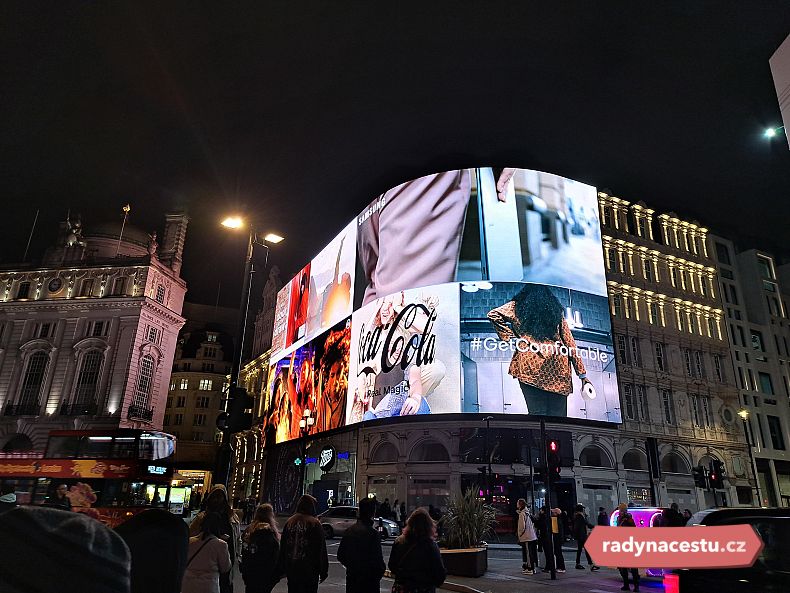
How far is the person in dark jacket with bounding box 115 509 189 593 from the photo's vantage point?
134 inches

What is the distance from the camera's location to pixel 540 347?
3431 cm

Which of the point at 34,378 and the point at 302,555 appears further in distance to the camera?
the point at 34,378

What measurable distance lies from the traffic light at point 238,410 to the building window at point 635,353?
38.3 metres

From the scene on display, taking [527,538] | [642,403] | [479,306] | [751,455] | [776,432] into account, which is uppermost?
[479,306]

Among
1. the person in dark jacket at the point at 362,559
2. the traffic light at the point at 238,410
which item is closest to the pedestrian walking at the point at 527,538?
the traffic light at the point at 238,410

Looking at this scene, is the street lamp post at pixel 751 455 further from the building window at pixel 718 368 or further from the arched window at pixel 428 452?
the arched window at pixel 428 452

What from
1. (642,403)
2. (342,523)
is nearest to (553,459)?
(342,523)

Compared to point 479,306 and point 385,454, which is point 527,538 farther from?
point 385,454

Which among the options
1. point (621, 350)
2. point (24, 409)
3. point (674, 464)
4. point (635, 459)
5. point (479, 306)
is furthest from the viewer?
point (24, 409)

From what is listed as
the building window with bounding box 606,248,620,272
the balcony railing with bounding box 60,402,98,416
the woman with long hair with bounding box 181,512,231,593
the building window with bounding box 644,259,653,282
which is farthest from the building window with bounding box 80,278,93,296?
the woman with long hair with bounding box 181,512,231,593

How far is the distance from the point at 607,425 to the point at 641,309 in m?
11.8

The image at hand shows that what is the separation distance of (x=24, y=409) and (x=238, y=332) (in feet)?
171

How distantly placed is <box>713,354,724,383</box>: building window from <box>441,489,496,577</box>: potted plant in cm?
3977

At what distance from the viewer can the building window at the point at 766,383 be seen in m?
48.2
